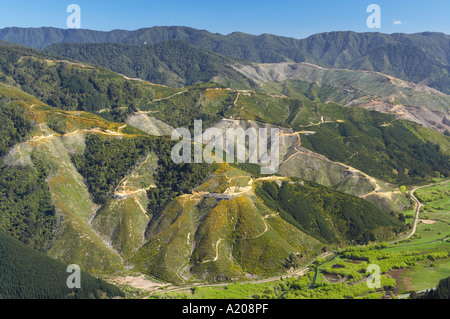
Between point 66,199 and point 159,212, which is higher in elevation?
point 66,199

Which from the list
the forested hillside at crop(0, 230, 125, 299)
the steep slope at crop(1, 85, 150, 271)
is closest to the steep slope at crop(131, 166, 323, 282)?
the steep slope at crop(1, 85, 150, 271)

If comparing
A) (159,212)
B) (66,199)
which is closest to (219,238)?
(159,212)

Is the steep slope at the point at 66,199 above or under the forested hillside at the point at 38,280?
above

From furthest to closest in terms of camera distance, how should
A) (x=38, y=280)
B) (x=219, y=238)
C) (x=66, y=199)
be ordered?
1. (x=66, y=199)
2. (x=219, y=238)
3. (x=38, y=280)

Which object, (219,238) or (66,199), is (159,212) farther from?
(66,199)

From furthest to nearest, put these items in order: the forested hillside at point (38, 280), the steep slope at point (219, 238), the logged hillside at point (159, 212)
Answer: the logged hillside at point (159, 212)
the steep slope at point (219, 238)
the forested hillside at point (38, 280)

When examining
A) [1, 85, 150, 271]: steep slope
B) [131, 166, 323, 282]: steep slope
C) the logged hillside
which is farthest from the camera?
[1, 85, 150, 271]: steep slope

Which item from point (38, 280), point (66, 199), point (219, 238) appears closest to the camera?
point (38, 280)

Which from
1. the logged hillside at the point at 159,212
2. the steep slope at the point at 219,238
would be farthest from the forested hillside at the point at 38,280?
the steep slope at the point at 219,238

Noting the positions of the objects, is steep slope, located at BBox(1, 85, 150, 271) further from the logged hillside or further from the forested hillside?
the forested hillside

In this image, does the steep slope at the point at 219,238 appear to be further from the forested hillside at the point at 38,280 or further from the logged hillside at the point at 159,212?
the forested hillside at the point at 38,280

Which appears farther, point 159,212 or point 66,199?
point 159,212
